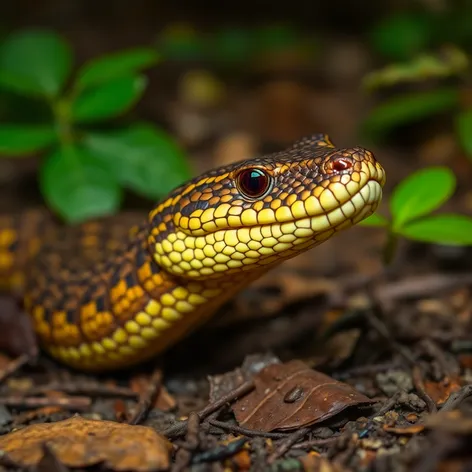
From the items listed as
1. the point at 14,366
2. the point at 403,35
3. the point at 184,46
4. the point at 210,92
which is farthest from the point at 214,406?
the point at 184,46

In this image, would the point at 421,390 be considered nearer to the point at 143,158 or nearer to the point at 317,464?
the point at 317,464

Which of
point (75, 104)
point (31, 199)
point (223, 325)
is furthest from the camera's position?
point (31, 199)

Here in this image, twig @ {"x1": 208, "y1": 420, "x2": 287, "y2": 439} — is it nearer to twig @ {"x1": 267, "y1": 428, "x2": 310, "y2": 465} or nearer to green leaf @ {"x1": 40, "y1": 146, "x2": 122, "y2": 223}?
twig @ {"x1": 267, "y1": 428, "x2": 310, "y2": 465}

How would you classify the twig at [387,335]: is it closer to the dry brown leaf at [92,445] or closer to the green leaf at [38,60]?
the dry brown leaf at [92,445]

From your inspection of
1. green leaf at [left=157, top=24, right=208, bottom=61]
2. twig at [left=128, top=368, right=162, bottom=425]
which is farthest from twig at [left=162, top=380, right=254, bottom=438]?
green leaf at [left=157, top=24, right=208, bottom=61]

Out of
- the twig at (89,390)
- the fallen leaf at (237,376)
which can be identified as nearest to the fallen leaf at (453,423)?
the fallen leaf at (237,376)

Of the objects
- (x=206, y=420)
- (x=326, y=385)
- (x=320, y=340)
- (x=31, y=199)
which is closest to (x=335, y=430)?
(x=326, y=385)

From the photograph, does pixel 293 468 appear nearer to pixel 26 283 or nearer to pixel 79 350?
pixel 79 350
